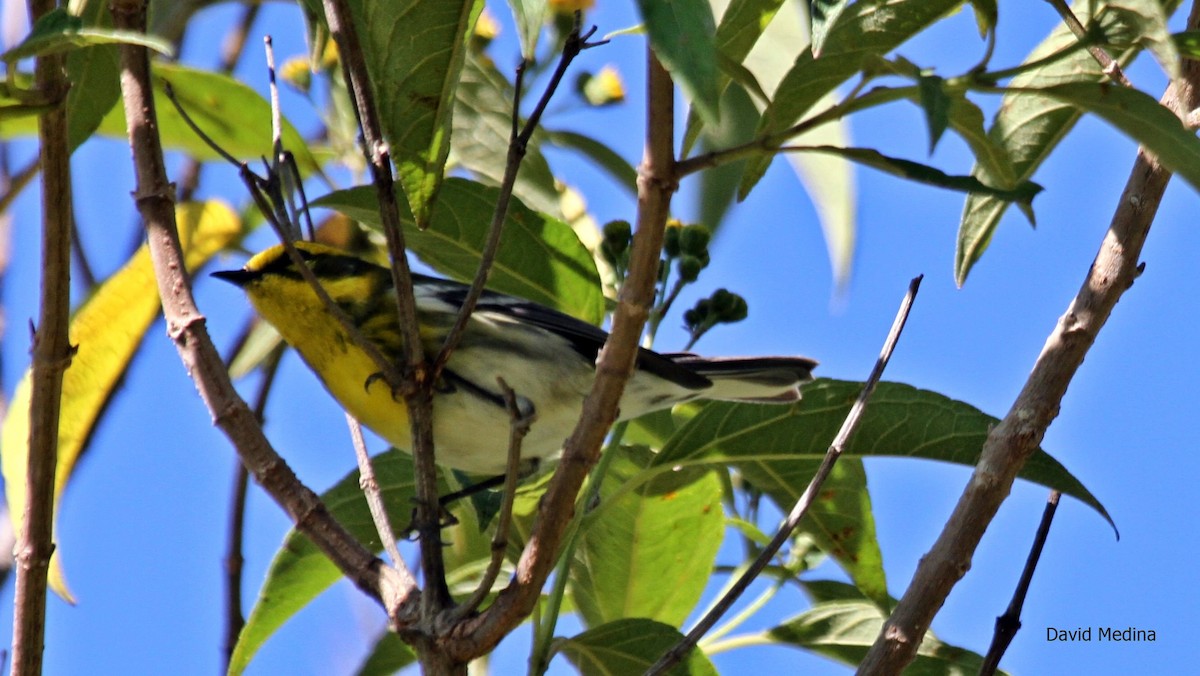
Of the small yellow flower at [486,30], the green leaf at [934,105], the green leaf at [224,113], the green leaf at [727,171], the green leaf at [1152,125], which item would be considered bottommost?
the green leaf at [934,105]

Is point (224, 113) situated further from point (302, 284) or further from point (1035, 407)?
point (1035, 407)

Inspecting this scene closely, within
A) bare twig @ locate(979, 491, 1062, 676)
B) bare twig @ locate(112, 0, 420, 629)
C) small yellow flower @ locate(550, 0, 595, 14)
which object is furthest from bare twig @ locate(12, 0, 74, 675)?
small yellow flower @ locate(550, 0, 595, 14)

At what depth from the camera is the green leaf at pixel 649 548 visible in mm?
2273

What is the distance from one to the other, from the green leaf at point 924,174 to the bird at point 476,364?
3.42ft

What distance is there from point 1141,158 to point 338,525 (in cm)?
118

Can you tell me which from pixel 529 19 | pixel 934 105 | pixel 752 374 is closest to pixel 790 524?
pixel 934 105

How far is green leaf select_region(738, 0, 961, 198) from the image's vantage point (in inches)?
53.3

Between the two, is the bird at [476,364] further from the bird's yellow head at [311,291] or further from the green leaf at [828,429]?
the green leaf at [828,429]

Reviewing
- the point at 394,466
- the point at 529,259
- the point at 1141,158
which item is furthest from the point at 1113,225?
the point at 394,466

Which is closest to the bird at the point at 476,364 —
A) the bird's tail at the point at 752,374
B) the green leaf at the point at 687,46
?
the bird's tail at the point at 752,374

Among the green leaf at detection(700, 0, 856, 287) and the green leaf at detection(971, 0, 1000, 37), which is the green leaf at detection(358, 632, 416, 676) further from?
the green leaf at detection(971, 0, 1000, 37)

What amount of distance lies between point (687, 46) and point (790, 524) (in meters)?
0.81

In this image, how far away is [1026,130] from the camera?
2.18 metres

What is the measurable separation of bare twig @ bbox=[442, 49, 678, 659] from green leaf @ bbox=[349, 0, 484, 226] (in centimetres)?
33
